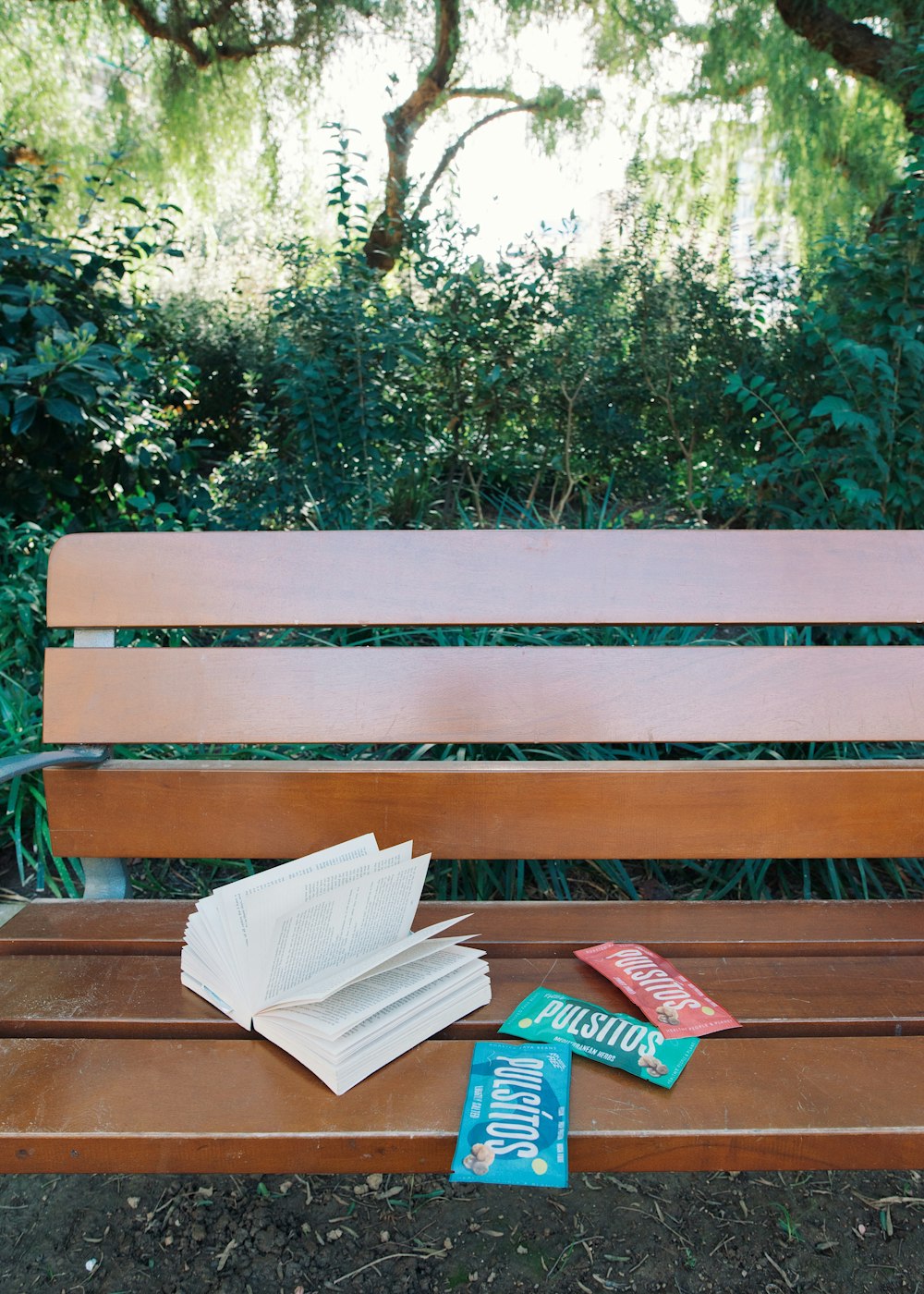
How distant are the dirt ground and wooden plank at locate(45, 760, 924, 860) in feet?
1.85

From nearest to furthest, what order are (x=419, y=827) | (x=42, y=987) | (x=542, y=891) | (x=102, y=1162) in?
(x=102, y=1162) < (x=42, y=987) < (x=419, y=827) < (x=542, y=891)

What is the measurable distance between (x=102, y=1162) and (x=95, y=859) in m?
0.74

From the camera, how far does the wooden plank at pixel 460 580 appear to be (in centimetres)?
160

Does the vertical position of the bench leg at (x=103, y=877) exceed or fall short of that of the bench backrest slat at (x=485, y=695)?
it falls short

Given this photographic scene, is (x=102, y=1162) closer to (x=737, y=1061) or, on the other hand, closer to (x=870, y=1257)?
(x=737, y=1061)

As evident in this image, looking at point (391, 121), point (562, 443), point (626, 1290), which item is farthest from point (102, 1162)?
point (391, 121)

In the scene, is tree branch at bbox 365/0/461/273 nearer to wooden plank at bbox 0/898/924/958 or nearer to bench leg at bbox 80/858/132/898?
bench leg at bbox 80/858/132/898

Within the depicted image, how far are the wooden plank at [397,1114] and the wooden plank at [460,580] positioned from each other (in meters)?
0.72

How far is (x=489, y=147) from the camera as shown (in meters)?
6.67

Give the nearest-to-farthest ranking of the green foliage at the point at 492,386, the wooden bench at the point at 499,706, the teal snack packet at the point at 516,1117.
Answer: the teal snack packet at the point at 516,1117
the wooden bench at the point at 499,706
the green foliage at the point at 492,386

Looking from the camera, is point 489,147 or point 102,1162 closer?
point 102,1162

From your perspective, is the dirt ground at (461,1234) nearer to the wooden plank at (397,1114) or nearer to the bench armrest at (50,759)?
the wooden plank at (397,1114)

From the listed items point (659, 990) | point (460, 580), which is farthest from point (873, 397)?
point (659, 990)

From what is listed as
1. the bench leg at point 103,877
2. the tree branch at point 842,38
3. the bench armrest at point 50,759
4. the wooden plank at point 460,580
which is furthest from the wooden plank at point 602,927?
the tree branch at point 842,38
